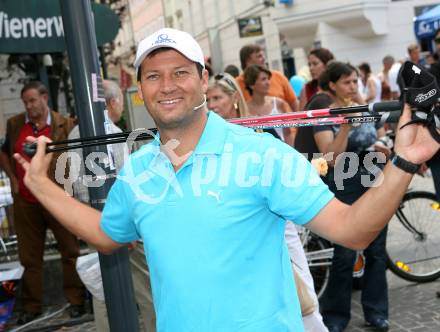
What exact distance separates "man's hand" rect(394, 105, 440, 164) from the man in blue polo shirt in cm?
24

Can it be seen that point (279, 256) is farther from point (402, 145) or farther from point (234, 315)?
point (402, 145)

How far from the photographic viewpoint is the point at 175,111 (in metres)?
2.42

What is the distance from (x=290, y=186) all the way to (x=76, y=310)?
15.2 ft

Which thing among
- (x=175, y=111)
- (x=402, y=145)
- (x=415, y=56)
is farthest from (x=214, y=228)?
(x=415, y=56)

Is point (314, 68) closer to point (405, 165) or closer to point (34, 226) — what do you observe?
point (34, 226)

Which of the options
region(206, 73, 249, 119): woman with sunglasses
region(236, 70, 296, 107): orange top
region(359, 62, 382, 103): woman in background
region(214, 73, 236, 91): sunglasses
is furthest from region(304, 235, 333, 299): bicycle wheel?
region(359, 62, 382, 103): woman in background

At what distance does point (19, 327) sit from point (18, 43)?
2.65 metres

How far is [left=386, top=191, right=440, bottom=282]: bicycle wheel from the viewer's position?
20.8ft

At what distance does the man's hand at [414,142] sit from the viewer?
1.88 meters

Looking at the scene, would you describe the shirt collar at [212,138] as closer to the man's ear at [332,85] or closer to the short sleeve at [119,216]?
the short sleeve at [119,216]

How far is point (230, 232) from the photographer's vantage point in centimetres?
227

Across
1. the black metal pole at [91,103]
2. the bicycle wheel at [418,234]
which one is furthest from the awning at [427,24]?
the black metal pole at [91,103]

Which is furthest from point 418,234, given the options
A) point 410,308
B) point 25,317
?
point 25,317

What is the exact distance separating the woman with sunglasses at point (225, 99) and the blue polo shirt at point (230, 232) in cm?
252
